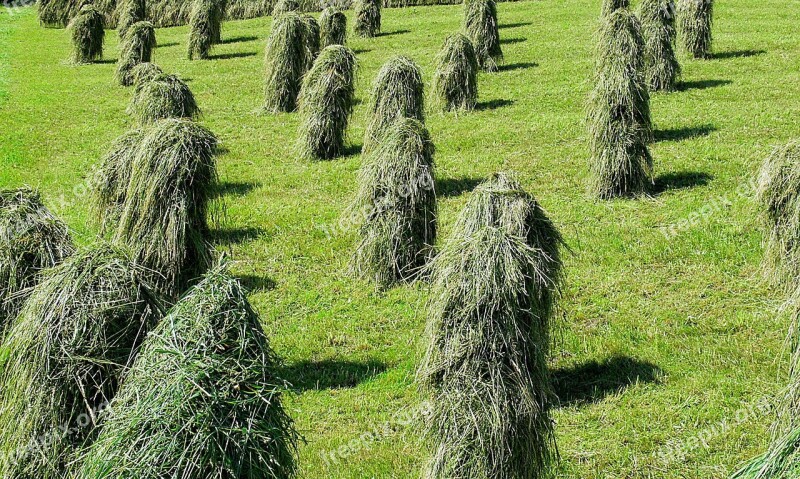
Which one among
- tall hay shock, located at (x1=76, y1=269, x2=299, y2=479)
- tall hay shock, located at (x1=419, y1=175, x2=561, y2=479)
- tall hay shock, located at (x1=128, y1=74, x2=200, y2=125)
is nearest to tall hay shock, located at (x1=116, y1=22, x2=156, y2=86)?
tall hay shock, located at (x1=128, y1=74, x2=200, y2=125)

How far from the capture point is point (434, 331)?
258 inches

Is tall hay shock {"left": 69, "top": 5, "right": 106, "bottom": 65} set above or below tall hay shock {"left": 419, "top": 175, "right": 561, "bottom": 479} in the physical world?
above

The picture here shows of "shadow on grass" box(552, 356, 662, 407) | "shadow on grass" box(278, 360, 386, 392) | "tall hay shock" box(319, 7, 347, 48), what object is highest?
"tall hay shock" box(319, 7, 347, 48)

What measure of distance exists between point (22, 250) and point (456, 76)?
13.7 m

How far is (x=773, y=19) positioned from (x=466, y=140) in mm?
15108

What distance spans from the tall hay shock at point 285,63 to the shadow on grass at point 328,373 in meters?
13.0

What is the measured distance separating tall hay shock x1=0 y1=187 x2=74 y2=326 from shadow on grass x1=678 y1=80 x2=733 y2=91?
16.4 metres

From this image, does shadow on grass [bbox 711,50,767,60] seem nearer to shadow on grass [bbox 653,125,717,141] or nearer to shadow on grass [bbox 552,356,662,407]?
shadow on grass [bbox 653,125,717,141]

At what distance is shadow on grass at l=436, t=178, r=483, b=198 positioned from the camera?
15.1 metres

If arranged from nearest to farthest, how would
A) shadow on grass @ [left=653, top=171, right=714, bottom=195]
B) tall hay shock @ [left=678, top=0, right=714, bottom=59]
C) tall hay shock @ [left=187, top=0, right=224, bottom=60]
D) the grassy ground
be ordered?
the grassy ground
shadow on grass @ [left=653, top=171, right=714, bottom=195]
tall hay shock @ [left=678, top=0, right=714, bottom=59]
tall hay shock @ [left=187, top=0, right=224, bottom=60]

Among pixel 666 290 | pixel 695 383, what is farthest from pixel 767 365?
pixel 666 290

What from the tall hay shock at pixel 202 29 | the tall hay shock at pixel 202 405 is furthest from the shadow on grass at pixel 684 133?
the tall hay shock at pixel 202 29

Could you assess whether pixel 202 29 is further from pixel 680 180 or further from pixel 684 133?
pixel 680 180

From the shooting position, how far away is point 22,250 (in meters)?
7.74
